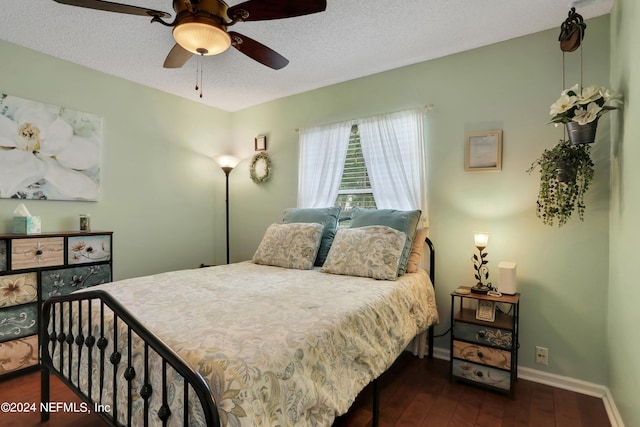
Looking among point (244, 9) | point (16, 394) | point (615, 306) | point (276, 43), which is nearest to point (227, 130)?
point (276, 43)

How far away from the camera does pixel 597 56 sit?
7.38 feet

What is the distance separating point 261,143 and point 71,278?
2.33 metres

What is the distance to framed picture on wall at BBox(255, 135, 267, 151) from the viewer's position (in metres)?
4.04

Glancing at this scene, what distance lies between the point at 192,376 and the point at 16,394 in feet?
7.08

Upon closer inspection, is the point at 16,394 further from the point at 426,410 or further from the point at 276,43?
the point at 276,43

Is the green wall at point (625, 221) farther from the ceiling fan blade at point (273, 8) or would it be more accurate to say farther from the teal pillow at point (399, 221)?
the ceiling fan blade at point (273, 8)

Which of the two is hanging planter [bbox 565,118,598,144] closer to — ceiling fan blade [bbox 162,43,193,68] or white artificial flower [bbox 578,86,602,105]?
white artificial flower [bbox 578,86,602,105]

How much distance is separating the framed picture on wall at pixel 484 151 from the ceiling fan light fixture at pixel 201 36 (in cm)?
197

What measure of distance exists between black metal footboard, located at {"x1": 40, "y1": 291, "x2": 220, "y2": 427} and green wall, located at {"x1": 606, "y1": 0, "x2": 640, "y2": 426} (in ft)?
6.26

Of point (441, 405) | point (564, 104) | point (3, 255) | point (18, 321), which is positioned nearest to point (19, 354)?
point (18, 321)

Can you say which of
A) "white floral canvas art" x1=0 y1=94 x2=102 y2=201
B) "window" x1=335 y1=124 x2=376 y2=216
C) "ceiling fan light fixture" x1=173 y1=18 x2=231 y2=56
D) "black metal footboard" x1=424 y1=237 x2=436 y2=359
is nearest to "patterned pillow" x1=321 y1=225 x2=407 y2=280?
"black metal footboard" x1=424 y1=237 x2=436 y2=359

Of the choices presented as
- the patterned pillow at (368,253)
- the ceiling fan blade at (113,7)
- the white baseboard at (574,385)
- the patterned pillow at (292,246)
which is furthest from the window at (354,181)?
the ceiling fan blade at (113,7)

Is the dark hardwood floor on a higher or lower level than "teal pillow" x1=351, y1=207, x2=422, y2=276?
lower

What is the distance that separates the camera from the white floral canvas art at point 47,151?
105 inches
